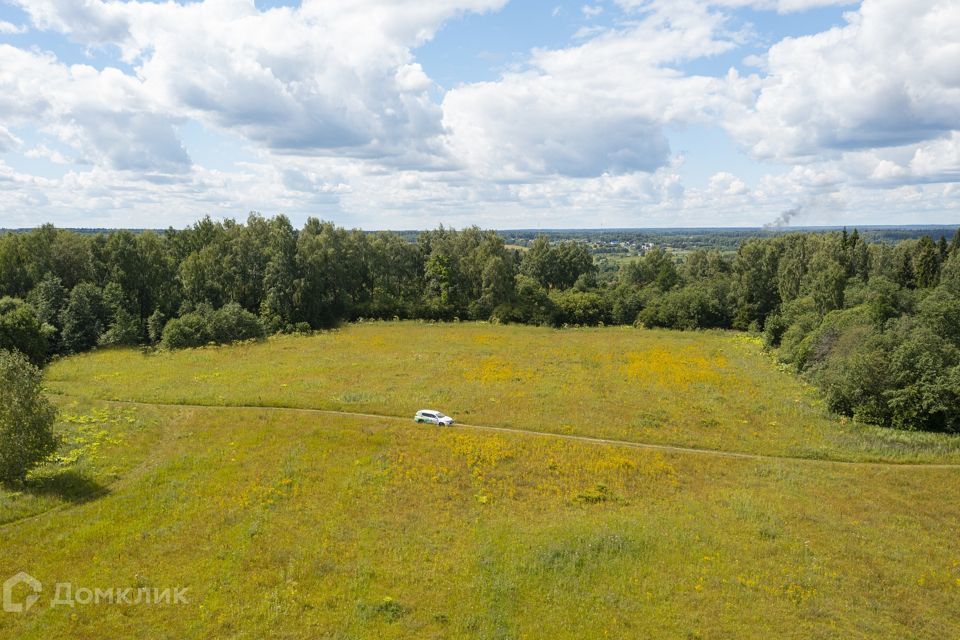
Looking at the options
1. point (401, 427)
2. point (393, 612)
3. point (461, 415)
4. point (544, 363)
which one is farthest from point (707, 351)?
point (393, 612)

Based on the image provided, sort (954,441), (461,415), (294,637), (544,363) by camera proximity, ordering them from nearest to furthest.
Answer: (294,637), (954,441), (461,415), (544,363)

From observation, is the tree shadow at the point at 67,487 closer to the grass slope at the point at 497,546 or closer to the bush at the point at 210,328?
the grass slope at the point at 497,546

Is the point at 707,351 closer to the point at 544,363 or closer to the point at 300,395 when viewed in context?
the point at 544,363

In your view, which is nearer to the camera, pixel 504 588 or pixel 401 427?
pixel 504 588

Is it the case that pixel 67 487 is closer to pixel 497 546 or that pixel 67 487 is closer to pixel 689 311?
pixel 497 546

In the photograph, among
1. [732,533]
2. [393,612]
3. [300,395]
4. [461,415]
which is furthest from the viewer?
[300,395]

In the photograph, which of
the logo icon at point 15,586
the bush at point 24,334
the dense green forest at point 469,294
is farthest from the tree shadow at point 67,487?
the dense green forest at point 469,294

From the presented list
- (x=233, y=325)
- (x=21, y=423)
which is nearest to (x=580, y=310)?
(x=233, y=325)
